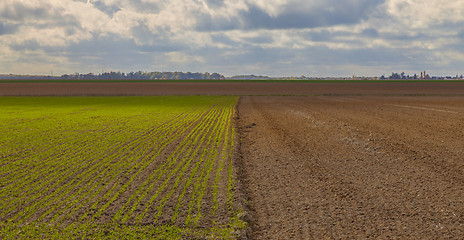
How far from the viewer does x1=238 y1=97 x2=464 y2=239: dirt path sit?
6.67 metres

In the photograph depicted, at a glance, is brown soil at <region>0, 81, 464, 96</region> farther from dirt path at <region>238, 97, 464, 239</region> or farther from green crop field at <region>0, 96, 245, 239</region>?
green crop field at <region>0, 96, 245, 239</region>

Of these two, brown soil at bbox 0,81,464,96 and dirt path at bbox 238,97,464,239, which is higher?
brown soil at bbox 0,81,464,96

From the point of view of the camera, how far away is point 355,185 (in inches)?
368

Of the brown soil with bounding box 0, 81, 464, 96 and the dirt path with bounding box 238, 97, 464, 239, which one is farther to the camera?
the brown soil with bounding box 0, 81, 464, 96

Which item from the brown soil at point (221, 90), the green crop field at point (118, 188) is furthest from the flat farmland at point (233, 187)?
the brown soil at point (221, 90)

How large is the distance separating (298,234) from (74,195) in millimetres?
5246

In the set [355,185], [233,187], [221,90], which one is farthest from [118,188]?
[221,90]

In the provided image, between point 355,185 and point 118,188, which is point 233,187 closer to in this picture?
point 118,188

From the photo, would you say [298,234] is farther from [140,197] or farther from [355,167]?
[355,167]

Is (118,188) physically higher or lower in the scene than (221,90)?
lower

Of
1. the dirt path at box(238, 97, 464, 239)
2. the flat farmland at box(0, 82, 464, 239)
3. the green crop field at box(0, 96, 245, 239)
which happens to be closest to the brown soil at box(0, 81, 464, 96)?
Answer: the dirt path at box(238, 97, 464, 239)

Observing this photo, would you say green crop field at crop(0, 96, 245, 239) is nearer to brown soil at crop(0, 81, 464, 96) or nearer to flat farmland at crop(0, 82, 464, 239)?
flat farmland at crop(0, 82, 464, 239)

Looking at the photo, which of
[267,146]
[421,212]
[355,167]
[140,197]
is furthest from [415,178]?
[140,197]

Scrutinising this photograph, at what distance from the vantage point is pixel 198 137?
17.4m
